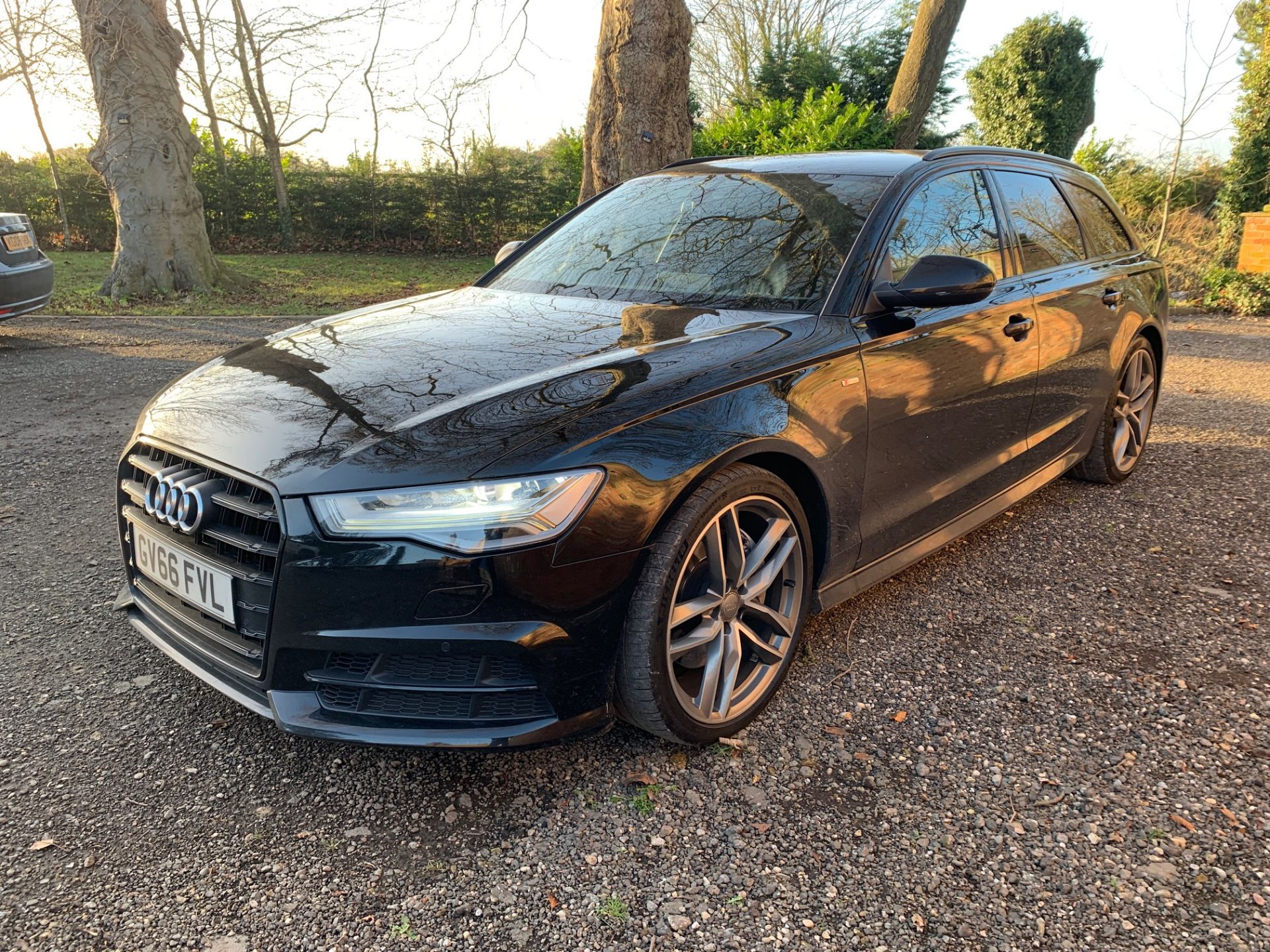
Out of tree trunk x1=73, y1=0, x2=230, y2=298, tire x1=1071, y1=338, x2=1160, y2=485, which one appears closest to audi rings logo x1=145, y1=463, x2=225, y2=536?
tire x1=1071, y1=338, x2=1160, y2=485

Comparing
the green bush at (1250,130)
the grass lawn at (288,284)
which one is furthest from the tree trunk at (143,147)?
the green bush at (1250,130)

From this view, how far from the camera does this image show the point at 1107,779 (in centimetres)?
233

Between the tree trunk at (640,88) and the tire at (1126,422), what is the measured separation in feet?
16.3

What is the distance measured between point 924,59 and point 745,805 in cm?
1490

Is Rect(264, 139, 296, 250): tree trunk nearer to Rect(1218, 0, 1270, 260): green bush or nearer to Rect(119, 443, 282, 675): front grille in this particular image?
Rect(1218, 0, 1270, 260): green bush

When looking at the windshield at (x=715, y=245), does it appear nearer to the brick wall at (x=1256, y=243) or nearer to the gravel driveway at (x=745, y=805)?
the gravel driveway at (x=745, y=805)

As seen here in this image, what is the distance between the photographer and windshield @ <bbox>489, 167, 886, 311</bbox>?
288cm

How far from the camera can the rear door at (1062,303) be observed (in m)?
3.61

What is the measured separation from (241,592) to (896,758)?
177 centimetres

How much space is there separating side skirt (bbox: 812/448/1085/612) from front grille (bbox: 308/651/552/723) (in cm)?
108

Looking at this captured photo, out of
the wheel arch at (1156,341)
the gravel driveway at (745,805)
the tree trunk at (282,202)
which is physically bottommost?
the gravel driveway at (745,805)

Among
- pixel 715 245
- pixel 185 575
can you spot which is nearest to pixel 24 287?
pixel 185 575

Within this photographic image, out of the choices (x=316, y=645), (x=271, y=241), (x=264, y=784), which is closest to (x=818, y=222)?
(x=316, y=645)

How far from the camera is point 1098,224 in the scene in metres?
4.34
